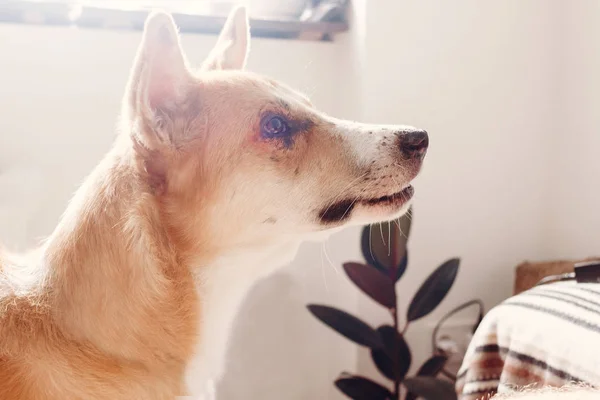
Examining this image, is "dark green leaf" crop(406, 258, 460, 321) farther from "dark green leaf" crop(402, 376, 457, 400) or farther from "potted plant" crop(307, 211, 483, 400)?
"dark green leaf" crop(402, 376, 457, 400)

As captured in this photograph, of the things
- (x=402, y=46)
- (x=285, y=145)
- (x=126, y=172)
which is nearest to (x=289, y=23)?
(x=402, y=46)

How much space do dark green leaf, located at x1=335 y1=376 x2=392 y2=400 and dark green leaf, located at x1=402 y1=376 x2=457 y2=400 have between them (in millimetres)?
149

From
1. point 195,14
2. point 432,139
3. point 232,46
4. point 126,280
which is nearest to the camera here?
point 126,280

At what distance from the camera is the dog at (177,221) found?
756 millimetres

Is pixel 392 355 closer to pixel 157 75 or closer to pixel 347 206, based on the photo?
pixel 347 206

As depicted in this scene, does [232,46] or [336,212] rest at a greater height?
[232,46]

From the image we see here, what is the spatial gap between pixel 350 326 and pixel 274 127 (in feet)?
2.52

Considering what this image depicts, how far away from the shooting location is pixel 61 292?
30.0 inches

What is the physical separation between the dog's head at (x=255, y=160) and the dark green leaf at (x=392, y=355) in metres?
0.68

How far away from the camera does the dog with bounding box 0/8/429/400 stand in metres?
0.76

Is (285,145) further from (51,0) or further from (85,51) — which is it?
(51,0)

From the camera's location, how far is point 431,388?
1340 mm

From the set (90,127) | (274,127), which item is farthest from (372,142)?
(90,127)

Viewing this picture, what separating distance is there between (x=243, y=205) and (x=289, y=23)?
0.93 meters
